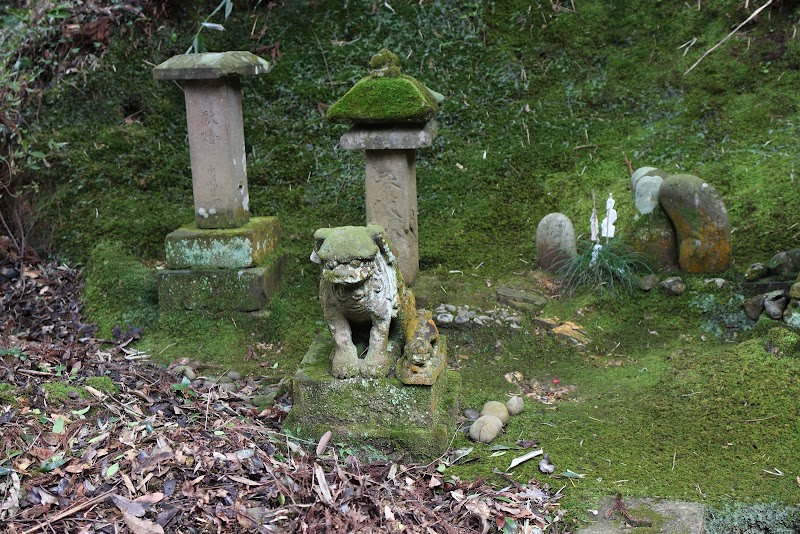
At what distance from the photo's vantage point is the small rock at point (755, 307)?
18.3 ft

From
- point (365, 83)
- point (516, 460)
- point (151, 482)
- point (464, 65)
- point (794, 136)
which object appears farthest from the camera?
point (464, 65)

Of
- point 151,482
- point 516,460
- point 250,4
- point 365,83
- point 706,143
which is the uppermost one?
point 250,4

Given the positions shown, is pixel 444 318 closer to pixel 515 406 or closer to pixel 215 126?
pixel 515 406

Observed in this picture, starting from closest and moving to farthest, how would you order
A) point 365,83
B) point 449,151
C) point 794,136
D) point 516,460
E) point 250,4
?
point 516,460
point 365,83
point 794,136
point 449,151
point 250,4

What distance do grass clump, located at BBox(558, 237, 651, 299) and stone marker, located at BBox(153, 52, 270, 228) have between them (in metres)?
2.89

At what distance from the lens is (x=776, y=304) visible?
541 centimetres

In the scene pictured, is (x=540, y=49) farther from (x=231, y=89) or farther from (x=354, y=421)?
(x=354, y=421)

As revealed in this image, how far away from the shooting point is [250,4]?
9.28 metres

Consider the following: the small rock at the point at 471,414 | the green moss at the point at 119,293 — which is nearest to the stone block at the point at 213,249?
the green moss at the point at 119,293

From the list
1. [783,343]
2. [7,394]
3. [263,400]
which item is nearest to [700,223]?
[783,343]

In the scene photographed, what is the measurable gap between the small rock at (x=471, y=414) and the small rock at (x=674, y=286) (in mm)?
2214

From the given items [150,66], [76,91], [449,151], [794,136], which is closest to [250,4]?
[150,66]

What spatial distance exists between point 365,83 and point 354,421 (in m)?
2.91

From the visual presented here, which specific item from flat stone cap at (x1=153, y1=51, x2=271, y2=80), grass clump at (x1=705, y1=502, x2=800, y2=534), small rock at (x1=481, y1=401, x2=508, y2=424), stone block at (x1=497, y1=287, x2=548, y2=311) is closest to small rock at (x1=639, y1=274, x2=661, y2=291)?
stone block at (x1=497, y1=287, x2=548, y2=311)
